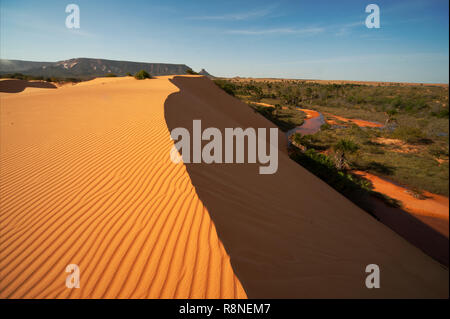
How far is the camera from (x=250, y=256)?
7.42ft

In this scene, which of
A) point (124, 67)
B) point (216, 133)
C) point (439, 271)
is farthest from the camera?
point (124, 67)

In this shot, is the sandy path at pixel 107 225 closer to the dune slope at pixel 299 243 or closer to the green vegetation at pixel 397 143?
the dune slope at pixel 299 243

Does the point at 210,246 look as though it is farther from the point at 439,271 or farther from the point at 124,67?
the point at 124,67

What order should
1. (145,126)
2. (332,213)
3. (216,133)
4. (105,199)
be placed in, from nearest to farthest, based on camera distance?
(105,199) → (332,213) → (145,126) → (216,133)

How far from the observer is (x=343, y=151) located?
35.4 feet

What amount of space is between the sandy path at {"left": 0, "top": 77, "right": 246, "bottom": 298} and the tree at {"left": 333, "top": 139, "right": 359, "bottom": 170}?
33.1 feet

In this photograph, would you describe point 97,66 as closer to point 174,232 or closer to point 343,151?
point 343,151

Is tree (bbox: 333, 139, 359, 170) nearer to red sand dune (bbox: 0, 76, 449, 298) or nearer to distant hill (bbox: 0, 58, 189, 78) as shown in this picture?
red sand dune (bbox: 0, 76, 449, 298)

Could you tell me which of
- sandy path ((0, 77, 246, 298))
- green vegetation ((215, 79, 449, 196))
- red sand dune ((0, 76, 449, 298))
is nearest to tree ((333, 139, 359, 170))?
green vegetation ((215, 79, 449, 196))

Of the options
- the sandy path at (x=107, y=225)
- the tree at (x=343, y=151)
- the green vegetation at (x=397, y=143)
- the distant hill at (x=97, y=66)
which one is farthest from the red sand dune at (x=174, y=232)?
the distant hill at (x=97, y=66)

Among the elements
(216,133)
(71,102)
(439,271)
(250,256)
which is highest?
(71,102)

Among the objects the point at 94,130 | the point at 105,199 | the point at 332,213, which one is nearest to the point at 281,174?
the point at 332,213
